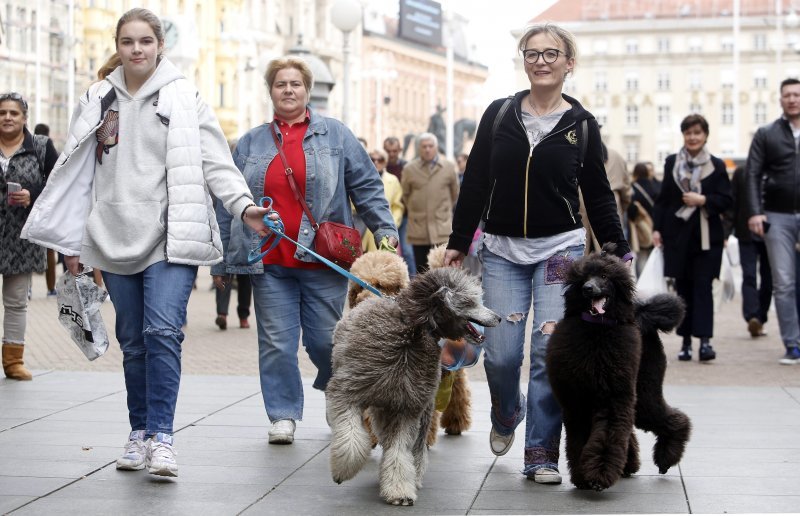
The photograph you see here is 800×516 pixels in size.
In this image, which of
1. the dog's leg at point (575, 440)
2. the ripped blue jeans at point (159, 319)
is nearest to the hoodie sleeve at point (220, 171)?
the ripped blue jeans at point (159, 319)

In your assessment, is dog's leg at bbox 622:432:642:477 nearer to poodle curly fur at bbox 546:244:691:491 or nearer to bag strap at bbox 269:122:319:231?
poodle curly fur at bbox 546:244:691:491

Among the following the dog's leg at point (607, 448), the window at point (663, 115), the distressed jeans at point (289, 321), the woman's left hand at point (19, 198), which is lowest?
the dog's leg at point (607, 448)

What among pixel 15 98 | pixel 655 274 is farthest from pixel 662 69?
pixel 15 98

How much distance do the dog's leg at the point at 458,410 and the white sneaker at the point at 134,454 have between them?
198cm

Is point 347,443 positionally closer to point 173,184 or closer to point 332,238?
point 173,184

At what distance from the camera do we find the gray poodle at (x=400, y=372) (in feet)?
20.7

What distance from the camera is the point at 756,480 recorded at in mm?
6906

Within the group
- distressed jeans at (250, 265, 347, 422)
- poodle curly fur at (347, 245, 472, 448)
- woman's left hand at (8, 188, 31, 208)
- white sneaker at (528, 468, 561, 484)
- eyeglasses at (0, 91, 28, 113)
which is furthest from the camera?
eyeglasses at (0, 91, 28, 113)

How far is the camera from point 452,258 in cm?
719

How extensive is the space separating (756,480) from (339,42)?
303 ft

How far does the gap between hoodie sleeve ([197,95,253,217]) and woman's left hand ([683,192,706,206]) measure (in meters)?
6.34

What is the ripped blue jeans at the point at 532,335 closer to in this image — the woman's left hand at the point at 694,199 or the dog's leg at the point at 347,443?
the dog's leg at the point at 347,443

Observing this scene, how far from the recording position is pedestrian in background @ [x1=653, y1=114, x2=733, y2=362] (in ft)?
41.4

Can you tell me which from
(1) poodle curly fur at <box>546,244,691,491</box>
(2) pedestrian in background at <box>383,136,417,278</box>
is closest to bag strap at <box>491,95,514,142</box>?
(1) poodle curly fur at <box>546,244,691,491</box>
